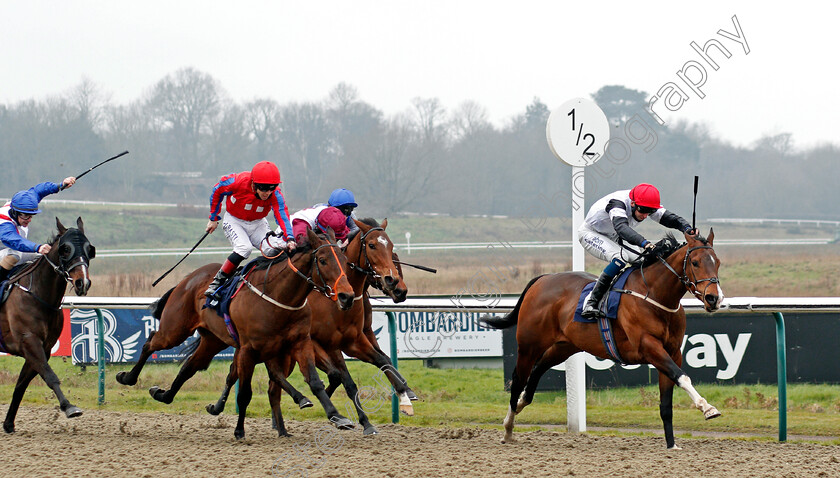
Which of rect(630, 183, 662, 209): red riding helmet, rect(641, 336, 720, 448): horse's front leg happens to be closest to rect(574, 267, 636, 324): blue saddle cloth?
rect(641, 336, 720, 448): horse's front leg

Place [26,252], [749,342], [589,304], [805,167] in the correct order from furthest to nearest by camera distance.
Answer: [805,167] < [749,342] < [26,252] < [589,304]

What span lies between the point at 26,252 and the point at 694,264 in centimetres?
467

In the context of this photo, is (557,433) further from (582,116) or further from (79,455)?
(79,455)

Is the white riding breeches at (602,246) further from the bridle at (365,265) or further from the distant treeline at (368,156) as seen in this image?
the distant treeline at (368,156)

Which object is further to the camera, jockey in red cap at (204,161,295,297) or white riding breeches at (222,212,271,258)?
white riding breeches at (222,212,271,258)

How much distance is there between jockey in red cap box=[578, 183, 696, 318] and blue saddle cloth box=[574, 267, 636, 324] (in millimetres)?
45

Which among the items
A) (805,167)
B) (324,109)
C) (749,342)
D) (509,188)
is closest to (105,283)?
(749,342)

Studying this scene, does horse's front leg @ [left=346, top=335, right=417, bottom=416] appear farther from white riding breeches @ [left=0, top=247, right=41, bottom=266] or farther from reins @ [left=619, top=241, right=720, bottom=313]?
white riding breeches @ [left=0, top=247, right=41, bottom=266]

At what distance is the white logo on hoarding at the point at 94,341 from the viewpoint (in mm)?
8938

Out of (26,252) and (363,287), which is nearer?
(363,287)

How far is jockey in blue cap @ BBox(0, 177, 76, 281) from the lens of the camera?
6.23 metres

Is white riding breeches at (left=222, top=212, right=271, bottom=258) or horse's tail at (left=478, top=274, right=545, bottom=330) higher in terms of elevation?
white riding breeches at (left=222, top=212, right=271, bottom=258)

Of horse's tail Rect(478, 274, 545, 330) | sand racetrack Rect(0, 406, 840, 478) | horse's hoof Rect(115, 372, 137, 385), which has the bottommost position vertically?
sand racetrack Rect(0, 406, 840, 478)

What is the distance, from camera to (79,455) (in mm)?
5297
